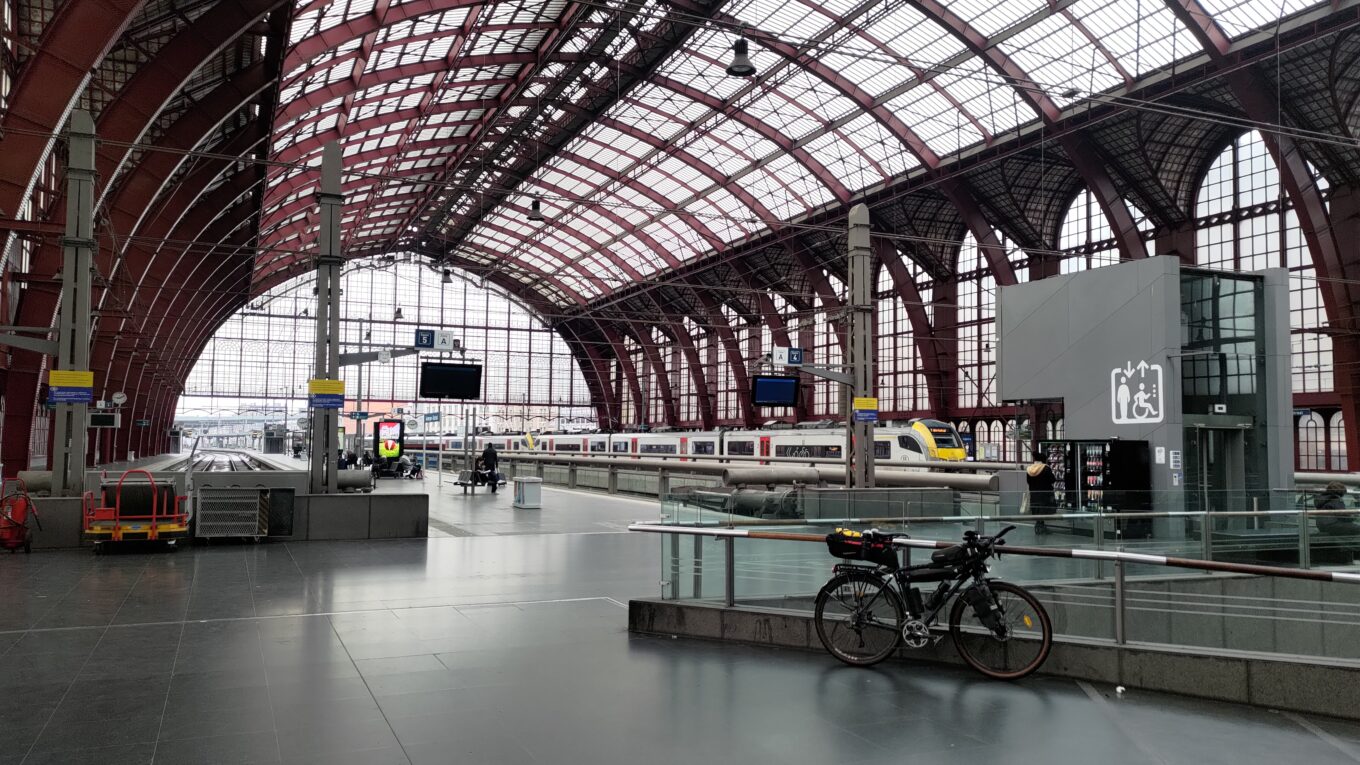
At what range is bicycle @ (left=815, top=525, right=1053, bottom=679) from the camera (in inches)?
255

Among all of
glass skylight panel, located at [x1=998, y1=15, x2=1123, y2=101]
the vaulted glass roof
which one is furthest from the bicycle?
glass skylight panel, located at [x1=998, y1=15, x2=1123, y2=101]

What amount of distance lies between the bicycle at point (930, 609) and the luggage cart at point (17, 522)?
12086 mm

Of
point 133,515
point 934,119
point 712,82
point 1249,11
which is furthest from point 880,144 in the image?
point 133,515

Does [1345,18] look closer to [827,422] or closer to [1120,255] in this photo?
[1120,255]

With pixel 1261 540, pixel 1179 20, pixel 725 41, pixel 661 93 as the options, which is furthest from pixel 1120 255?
pixel 1261 540

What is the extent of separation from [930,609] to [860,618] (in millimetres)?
491

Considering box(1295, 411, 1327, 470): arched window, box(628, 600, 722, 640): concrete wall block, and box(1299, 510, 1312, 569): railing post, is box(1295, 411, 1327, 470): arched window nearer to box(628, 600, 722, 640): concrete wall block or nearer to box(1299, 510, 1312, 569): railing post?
box(1299, 510, 1312, 569): railing post

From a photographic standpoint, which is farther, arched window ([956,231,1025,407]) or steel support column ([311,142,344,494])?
arched window ([956,231,1025,407])

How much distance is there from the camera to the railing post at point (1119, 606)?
21.2 feet

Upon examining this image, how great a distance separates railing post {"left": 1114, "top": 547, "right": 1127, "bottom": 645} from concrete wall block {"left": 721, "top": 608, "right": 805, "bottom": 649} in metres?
2.11

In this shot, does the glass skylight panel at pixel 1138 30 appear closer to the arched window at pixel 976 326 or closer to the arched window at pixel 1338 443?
the arched window at pixel 1338 443

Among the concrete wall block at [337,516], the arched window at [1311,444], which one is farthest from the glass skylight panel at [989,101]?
the concrete wall block at [337,516]

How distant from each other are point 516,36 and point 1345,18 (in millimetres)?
26580

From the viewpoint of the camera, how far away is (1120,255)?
122ft
